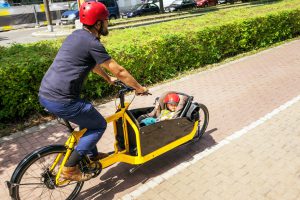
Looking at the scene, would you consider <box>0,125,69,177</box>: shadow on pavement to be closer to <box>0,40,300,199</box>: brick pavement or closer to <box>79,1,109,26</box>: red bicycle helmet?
<box>0,40,300,199</box>: brick pavement

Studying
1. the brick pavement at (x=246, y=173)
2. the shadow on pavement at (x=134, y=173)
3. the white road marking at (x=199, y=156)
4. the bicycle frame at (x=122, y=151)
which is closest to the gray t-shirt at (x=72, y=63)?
the bicycle frame at (x=122, y=151)

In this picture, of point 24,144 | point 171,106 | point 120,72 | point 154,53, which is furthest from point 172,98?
point 154,53

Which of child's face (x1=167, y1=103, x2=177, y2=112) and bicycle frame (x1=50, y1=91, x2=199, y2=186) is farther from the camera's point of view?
child's face (x1=167, y1=103, x2=177, y2=112)

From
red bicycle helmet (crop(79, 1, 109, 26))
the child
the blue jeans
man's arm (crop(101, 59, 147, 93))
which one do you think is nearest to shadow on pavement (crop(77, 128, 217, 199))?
the child

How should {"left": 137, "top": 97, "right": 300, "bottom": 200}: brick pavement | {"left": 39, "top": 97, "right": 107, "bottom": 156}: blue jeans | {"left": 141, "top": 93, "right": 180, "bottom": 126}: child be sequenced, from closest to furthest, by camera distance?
1. {"left": 39, "top": 97, "right": 107, "bottom": 156}: blue jeans
2. {"left": 137, "top": 97, "right": 300, "bottom": 200}: brick pavement
3. {"left": 141, "top": 93, "right": 180, "bottom": 126}: child

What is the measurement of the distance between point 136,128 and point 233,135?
7.44ft

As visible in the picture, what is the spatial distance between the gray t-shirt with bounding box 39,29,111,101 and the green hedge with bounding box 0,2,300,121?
9.75 feet

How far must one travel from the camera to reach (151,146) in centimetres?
445

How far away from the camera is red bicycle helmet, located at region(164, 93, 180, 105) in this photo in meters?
5.11

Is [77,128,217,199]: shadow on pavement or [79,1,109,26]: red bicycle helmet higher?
[79,1,109,26]: red bicycle helmet

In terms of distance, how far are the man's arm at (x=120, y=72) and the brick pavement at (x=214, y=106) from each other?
1.41 metres

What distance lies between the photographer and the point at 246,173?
4.55 meters

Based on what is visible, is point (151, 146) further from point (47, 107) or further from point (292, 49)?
point (292, 49)

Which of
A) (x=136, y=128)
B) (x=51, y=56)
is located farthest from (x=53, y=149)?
(x=51, y=56)
